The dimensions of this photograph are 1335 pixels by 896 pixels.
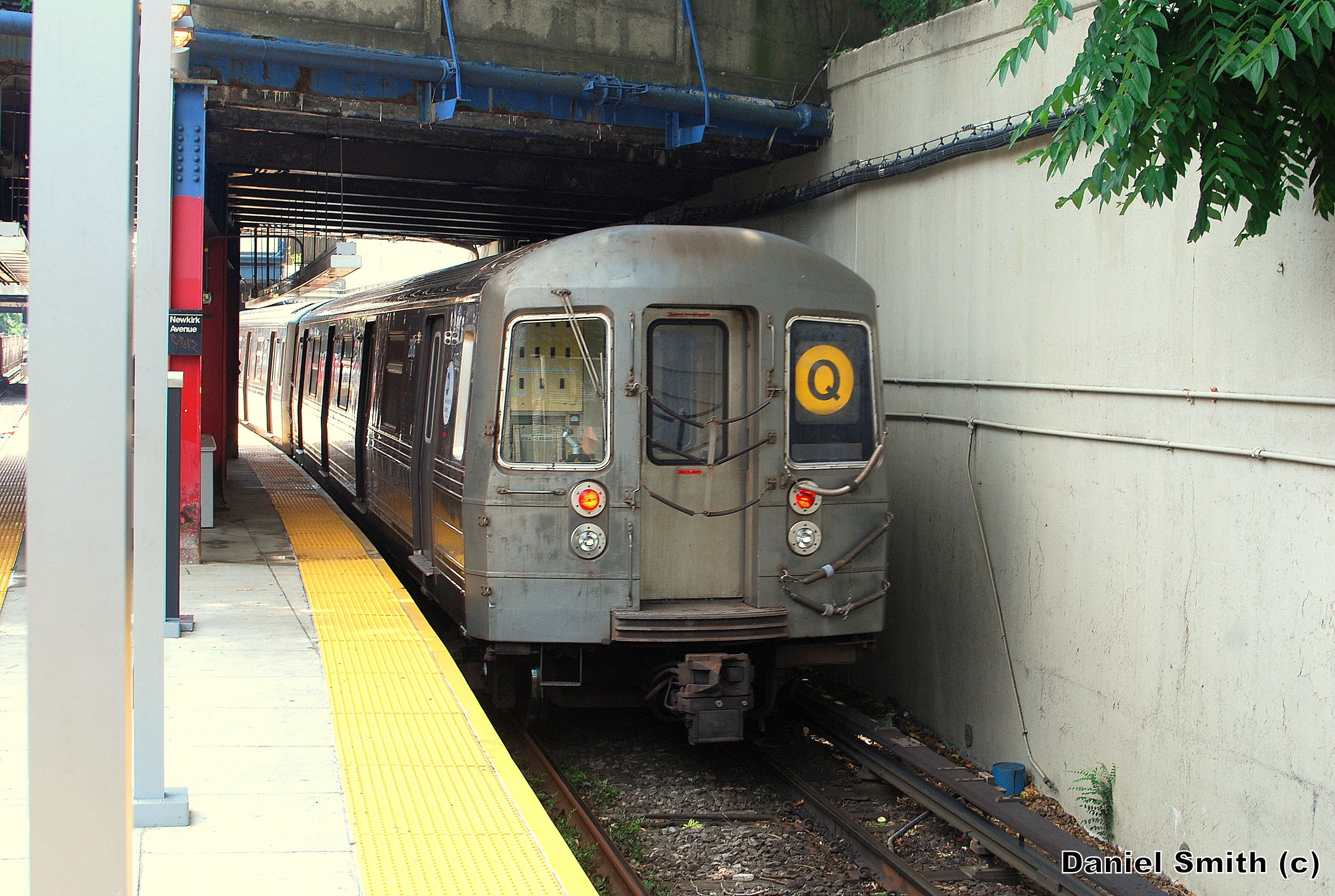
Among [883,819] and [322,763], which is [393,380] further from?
[322,763]

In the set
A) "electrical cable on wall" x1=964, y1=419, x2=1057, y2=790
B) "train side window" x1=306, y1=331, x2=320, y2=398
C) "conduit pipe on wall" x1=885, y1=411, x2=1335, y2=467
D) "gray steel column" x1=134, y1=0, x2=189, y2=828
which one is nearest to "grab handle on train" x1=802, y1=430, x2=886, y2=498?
"conduit pipe on wall" x1=885, y1=411, x2=1335, y2=467

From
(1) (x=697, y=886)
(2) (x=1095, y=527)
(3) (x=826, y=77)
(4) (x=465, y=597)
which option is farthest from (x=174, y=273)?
(2) (x=1095, y=527)

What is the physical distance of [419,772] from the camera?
499cm

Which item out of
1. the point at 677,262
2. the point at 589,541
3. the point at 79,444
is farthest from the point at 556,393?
the point at 79,444

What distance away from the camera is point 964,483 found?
346 inches

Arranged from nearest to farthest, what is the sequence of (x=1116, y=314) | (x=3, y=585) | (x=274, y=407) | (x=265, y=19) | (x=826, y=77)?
(x=1116, y=314), (x=3, y=585), (x=265, y=19), (x=826, y=77), (x=274, y=407)

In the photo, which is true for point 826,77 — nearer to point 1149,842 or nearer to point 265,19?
point 265,19

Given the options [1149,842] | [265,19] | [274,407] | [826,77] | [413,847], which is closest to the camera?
[413,847]

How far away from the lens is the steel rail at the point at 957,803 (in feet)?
19.6

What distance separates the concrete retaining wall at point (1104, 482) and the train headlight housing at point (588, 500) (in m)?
2.86

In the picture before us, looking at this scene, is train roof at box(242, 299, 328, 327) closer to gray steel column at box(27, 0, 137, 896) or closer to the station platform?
the station platform

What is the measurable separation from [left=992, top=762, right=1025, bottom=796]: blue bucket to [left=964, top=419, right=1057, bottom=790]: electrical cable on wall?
0.50 feet

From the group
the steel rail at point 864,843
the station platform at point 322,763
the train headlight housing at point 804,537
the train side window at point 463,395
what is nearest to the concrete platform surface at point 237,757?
the station platform at point 322,763

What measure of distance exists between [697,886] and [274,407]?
20.0 meters
